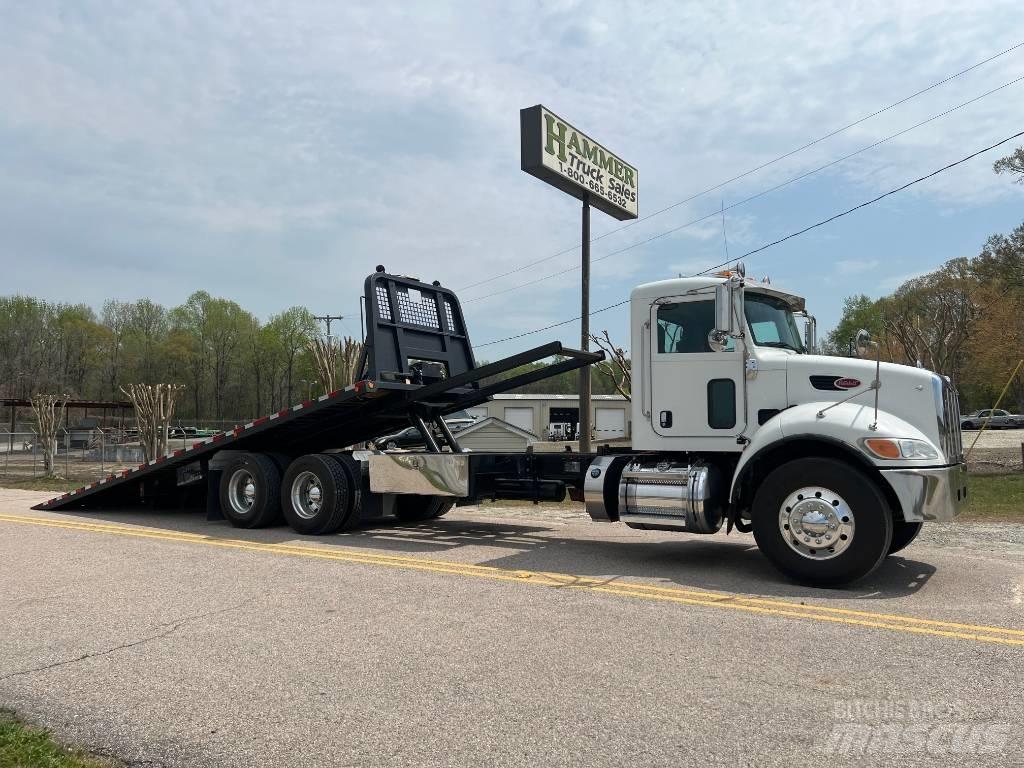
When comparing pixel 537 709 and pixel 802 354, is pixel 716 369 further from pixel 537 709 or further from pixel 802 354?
pixel 537 709

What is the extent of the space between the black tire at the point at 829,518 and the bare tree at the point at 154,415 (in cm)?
2259

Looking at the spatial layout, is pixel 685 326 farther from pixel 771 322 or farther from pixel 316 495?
pixel 316 495

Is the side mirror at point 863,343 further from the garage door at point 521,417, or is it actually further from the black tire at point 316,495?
the garage door at point 521,417

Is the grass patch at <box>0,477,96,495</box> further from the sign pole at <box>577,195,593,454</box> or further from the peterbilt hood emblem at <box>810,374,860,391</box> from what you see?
the peterbilt hood emblem at <box>810,374,860,391</box>

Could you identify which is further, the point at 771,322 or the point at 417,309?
the point at 417,309

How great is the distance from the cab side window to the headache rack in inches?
52.4

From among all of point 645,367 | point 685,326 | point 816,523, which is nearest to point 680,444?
point 645,367

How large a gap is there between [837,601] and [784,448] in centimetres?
143

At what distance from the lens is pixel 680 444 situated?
25.8 feet

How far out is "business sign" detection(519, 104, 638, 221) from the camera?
1736 centimetres

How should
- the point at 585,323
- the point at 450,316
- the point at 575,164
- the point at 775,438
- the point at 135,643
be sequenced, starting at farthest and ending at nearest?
1. the point at 575,164
2. the point at 585,323
3. the point at 450,316
4. the point at 775,438
5. the point at 135,643

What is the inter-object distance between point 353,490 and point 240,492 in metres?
1.95

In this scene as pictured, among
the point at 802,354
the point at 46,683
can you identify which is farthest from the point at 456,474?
the point at 46,683

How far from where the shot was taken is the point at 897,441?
6.47m
